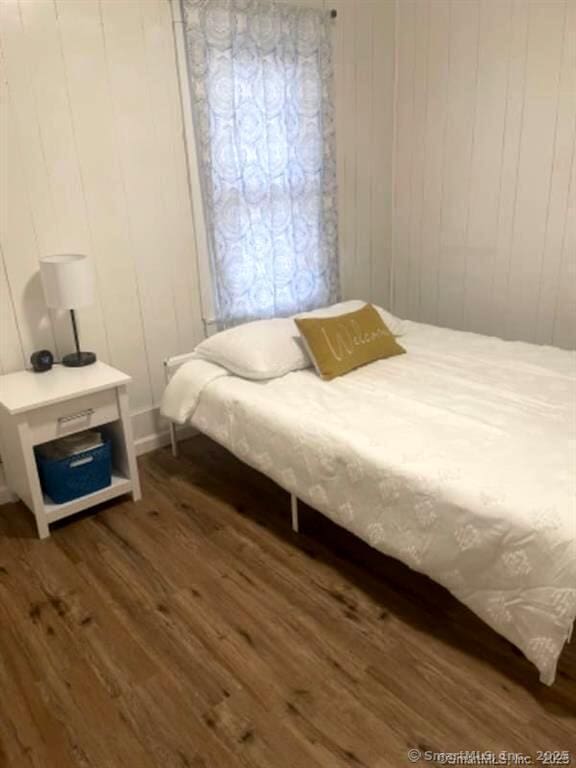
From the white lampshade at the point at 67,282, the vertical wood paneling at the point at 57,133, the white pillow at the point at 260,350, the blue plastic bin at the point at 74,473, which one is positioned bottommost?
the blue plastic bin at the point at 74,473

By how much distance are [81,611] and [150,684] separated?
437mm

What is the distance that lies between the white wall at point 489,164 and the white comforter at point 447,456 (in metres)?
0.58

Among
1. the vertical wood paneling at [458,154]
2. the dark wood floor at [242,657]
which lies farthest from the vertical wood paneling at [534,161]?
the dark wood floor at [242,657]

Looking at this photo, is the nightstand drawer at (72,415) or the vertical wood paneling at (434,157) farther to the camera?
the vertical wood paneling at (434,157)

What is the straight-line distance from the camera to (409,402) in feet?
7.63

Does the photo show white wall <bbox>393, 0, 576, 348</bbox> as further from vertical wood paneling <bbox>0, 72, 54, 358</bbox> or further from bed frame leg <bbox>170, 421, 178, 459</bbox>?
vertical wood paneling <bbox>0, 72, 54, 358</bbox>

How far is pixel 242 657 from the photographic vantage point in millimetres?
1803

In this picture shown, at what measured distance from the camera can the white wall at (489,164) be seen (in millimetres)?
2932

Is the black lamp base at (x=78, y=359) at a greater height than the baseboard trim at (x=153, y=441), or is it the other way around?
the black lamp base at (x=78, y=359)

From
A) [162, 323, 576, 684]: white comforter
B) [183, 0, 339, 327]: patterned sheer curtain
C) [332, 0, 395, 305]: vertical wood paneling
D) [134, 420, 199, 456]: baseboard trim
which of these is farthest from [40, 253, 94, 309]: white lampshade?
[332, 0, 395, 305]: vertical wood paneling

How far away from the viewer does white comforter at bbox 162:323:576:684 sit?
1.59m

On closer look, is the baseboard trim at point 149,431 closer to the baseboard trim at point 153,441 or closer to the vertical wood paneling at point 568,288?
the baseboard trim at point 153,441

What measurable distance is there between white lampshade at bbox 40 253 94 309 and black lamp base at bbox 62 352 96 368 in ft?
0.88

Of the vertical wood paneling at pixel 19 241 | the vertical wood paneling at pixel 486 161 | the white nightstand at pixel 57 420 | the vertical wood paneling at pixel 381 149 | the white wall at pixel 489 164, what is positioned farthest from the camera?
the vertical wood paneling at pixel 381 149
